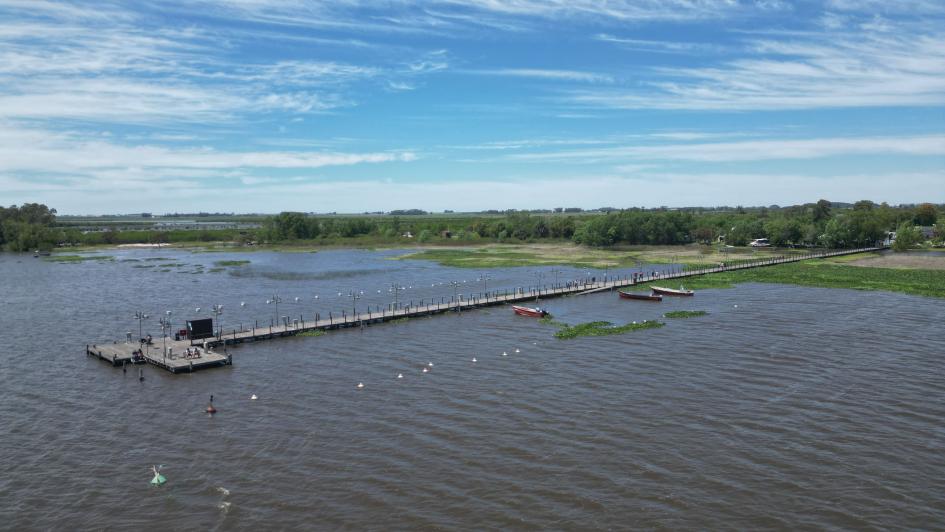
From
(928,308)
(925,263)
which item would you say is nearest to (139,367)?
(928,308)

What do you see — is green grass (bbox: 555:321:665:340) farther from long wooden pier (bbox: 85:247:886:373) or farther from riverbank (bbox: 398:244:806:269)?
riverbank (bbox: 398:244:806:269)

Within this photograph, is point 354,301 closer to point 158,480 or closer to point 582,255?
point 158,480

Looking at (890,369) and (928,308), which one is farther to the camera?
(928,308)

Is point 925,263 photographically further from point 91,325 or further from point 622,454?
point 91,325

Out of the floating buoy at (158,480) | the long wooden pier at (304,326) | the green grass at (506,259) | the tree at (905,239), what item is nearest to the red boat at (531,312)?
the long wooden pier at (304,326)

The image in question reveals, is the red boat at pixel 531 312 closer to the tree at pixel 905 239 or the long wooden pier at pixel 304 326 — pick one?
the long wooden pier at pixel 304 326

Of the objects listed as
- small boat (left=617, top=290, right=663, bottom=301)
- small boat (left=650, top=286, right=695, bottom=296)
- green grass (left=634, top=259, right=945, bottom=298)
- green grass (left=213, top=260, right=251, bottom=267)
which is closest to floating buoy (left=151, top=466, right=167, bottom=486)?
small boat (left=617, top=290, right=663, bottom=301)
